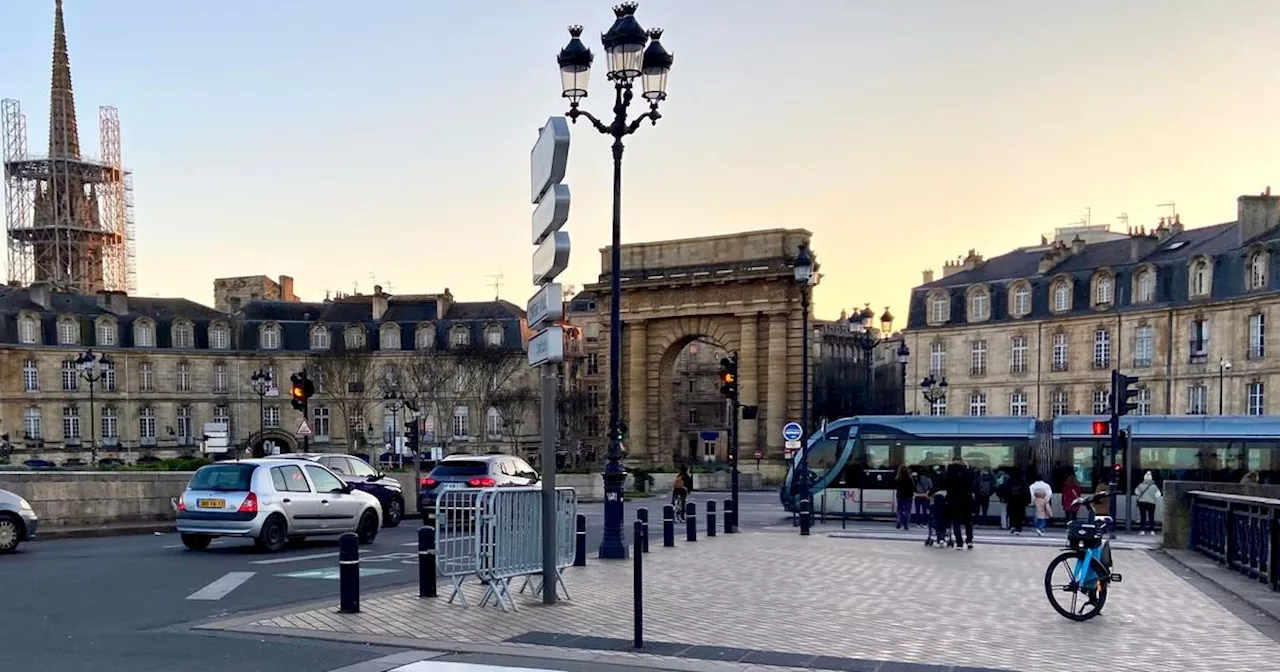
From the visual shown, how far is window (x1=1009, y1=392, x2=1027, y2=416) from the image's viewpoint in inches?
2496

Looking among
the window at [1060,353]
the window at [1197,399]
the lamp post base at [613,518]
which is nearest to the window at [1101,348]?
the window at [1060,353]

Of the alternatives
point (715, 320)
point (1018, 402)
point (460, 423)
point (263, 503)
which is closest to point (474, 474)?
point (263, 503)

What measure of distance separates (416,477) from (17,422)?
5099cm

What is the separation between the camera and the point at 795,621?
34.6ft

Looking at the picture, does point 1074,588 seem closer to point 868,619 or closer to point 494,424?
point 868,619

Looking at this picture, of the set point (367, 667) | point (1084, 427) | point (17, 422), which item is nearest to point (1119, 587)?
point (367, 667)

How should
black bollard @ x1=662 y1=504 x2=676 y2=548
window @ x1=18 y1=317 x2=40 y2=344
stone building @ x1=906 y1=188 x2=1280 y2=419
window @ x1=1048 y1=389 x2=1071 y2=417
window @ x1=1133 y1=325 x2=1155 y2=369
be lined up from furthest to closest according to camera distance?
1. window @ x1=18 y1=317 x2=40 y2=344
2. window @ x1=1048 y1=389 x2=1071 y2=417
3. window @ x1=1133 y1=325 x2=1155 y2=369
4. stone building @ x1=906 y1=188 x2=1280 y2=419
5. black bollard @ x1=662 y1=504 x2=676 y2=548

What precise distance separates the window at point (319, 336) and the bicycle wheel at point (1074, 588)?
2827 inches

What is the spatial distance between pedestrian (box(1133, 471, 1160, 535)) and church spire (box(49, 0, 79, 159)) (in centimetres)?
8264

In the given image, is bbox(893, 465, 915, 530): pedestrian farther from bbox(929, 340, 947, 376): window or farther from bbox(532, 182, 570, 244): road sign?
bbox(929, 340, 947, 376): window

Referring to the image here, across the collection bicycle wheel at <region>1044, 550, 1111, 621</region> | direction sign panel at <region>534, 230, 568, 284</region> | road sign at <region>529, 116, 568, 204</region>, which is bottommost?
bicycle wheel at <region>1044, 550, 1111, 621</region>

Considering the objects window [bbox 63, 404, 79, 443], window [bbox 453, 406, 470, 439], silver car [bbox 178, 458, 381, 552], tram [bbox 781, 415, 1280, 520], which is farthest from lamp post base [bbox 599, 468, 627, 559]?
window [bbox 63, 404, 79, 443]

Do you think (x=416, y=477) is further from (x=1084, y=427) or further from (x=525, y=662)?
(x=525, y=662)

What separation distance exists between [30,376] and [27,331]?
287 cm
